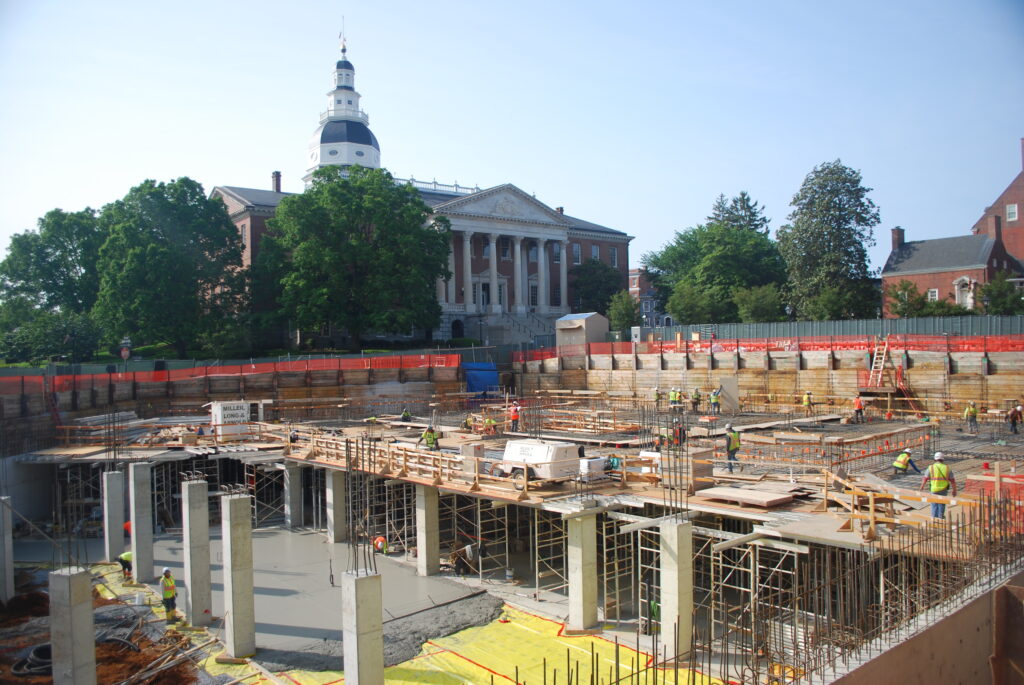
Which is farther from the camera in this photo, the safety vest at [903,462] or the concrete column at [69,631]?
the safety vest at [903,462]

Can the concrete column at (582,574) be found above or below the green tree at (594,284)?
below

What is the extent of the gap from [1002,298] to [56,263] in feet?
208

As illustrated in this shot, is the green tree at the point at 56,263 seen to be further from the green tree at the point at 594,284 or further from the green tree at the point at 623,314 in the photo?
the green tree at the point at 594,284

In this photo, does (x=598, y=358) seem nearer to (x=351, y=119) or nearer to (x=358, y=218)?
(x=358, y=218)

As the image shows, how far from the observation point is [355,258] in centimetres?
5559

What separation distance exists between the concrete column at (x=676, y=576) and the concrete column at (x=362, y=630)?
4.96m

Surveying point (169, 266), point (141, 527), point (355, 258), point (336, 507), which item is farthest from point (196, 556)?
point (355, 258)

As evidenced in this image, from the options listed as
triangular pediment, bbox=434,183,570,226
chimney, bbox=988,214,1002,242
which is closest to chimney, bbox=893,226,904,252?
chimney, bbox=988,214,1002,242

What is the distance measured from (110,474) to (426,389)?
28562mm

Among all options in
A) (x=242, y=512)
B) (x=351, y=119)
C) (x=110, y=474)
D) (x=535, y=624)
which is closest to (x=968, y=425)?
(x=535, y=624)

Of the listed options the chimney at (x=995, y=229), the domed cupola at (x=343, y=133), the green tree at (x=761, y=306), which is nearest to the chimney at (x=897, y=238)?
the chimney at (x=995, y=229)

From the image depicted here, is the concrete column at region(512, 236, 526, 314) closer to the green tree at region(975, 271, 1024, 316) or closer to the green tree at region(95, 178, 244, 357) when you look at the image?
the green tree at region(95, 178, 244, 357)

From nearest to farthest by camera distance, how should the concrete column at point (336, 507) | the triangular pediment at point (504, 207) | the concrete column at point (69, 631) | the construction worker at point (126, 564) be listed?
the concrete column at point (69, 631) → the construction worker at point (126, 564) → the concrete column at point (336, 507) → the triangular pediment at point (504, 207)

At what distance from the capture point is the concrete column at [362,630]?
41.8ft
